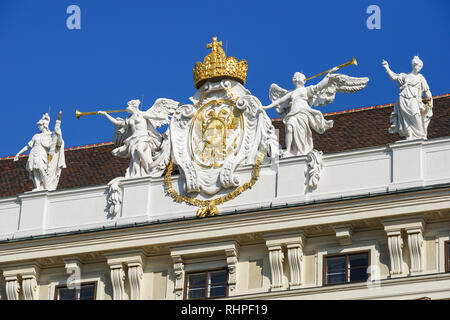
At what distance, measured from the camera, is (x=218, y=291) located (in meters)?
40.9

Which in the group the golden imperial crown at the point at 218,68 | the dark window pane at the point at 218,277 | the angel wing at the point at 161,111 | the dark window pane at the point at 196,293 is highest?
the golden imperial crown at the point at 218,68

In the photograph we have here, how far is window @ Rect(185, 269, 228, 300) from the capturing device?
40.9 m

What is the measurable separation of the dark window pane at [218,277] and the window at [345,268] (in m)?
2.14

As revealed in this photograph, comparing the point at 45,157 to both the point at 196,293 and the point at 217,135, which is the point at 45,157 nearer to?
the point at 217,135

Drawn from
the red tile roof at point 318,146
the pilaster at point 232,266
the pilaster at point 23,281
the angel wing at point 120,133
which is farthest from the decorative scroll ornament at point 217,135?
the pilaster at point 23,281

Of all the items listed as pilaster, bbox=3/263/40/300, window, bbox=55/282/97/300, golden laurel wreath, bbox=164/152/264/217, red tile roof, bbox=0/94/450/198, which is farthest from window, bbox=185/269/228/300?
red tile roof, bbox=0/94/450/198

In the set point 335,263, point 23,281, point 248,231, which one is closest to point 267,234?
point 248,231

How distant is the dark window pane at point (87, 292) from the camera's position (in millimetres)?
41969

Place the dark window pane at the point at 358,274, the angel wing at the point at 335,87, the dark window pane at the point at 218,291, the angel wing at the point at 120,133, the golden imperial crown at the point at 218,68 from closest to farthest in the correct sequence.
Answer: the dark window pane at the point at 358,274
the dark window pane at the point at 218,291
the angel wing at the point at 335,87
the golden imperial crown at the point at 218,68
the angel wing at the point at 120,133

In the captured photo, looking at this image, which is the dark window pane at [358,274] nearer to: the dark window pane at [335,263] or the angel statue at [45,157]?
the dark window pane at [335,263]

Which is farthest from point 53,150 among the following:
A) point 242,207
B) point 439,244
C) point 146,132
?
point 439,244

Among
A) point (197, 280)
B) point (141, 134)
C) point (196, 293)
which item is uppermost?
point (141, 134)

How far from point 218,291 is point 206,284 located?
32cm

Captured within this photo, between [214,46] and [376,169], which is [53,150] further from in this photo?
[376,169]
